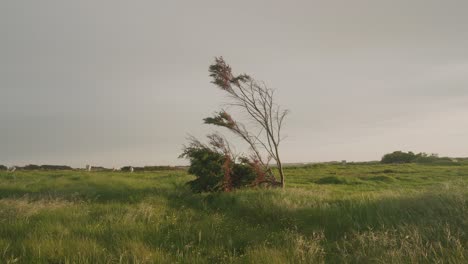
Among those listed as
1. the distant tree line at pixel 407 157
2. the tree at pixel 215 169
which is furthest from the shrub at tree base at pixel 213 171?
the distant tree line at pixel 407 157

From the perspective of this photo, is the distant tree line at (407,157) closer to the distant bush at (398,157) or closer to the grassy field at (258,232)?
the distant bush at (398,157)

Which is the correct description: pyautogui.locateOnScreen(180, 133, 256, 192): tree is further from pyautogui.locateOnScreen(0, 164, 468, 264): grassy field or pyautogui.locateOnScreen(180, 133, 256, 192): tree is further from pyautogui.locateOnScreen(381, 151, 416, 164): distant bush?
pyautogui.locateOnScreen(381, 151, 416, 164): distant bush

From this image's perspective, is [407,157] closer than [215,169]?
No

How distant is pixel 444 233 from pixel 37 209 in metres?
10.4

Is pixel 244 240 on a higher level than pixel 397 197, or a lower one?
lower

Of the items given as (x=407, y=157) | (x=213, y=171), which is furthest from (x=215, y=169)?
(x=407, y=157)

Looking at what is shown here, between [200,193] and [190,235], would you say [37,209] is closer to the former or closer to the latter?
[190,235]

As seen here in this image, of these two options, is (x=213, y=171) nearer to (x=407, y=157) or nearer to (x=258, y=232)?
(x=258, y=232)

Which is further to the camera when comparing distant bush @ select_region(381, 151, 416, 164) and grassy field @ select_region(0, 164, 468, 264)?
distant bush @ select_region(381, 151, 416, 164)

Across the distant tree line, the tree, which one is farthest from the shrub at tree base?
the distant tree line

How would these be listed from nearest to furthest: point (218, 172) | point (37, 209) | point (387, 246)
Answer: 1. point (387, 246)
2. point (37, 209)
3. point (218, 172)

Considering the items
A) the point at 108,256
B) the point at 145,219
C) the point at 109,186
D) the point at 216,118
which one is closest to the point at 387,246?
the point at 108,256

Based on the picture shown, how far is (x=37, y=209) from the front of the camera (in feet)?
36.6

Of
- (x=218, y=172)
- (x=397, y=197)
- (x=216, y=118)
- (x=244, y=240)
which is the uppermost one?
(x=216, y=118)
